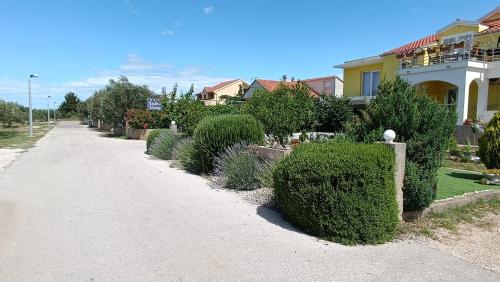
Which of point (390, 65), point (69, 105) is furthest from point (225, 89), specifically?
point (69, 105)

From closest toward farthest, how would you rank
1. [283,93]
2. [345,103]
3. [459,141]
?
[283,93], [459,141], [345,103]

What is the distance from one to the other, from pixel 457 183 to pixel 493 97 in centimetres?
1426

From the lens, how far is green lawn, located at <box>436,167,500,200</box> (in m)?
7.99

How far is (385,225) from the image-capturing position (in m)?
5.14

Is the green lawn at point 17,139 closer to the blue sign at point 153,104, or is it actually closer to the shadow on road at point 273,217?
the blue sign at point 153,104

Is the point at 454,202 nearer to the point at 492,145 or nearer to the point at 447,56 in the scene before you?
the point at 492,145

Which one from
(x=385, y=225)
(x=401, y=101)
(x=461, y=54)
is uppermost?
(x=461, y=54)

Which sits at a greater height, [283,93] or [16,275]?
[283,93]

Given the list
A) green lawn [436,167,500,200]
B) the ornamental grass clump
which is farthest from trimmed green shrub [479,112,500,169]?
the ornamental grass clump

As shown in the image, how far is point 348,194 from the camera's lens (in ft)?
16.3

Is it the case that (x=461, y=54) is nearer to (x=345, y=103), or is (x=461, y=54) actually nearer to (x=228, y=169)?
(x=345, y=103)

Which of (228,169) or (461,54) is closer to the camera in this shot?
(228,169)

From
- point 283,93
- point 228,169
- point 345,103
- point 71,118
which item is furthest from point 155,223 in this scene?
point 71,118

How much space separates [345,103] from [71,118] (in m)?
105
